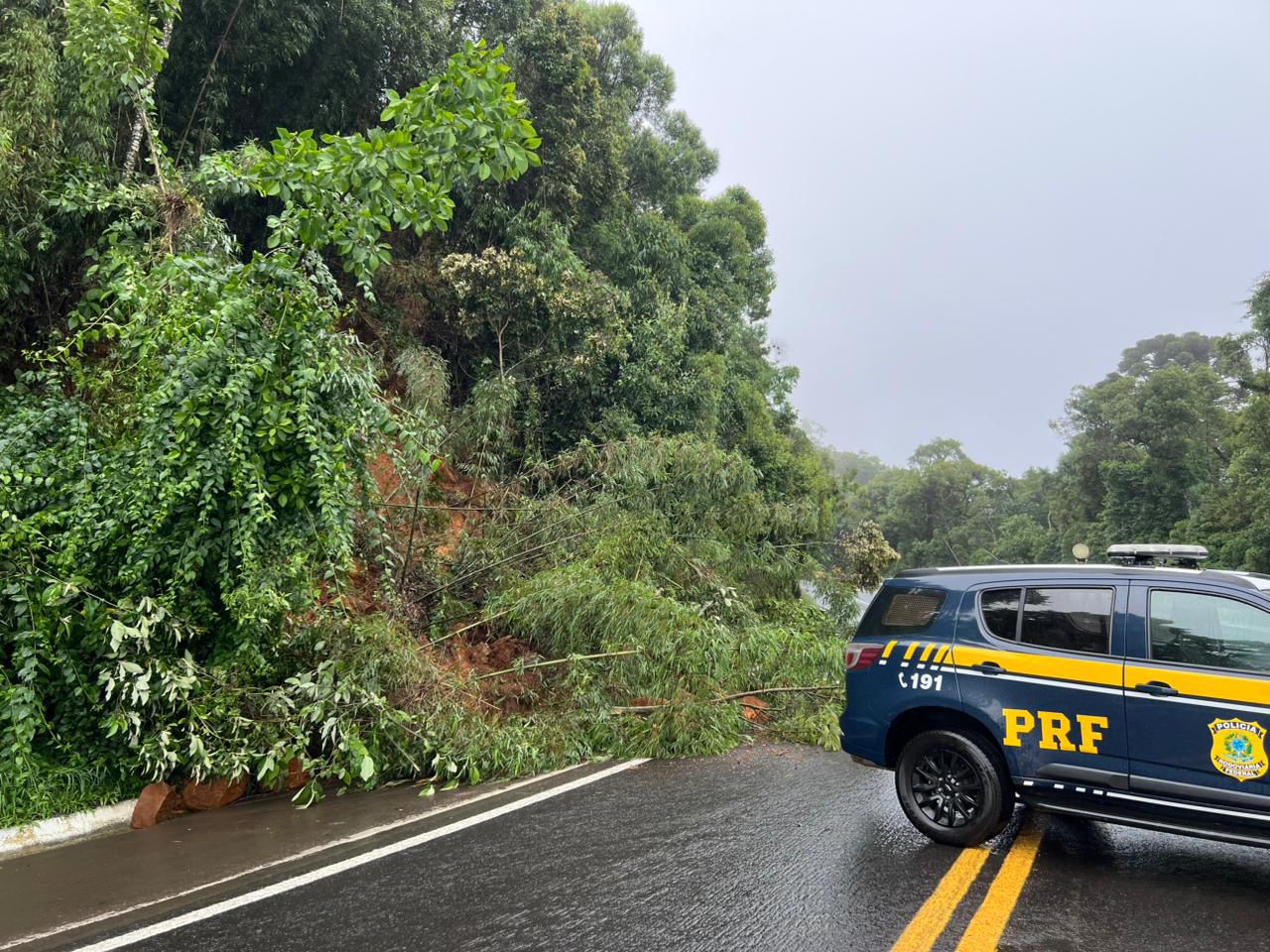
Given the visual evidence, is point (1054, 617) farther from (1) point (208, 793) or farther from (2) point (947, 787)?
(1) point (208, 793)

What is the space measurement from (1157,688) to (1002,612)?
876 millimetres

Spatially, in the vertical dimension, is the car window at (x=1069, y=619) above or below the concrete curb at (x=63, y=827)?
above

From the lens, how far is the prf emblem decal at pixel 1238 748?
12.5ft

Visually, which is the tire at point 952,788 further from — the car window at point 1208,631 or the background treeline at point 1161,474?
the background treeline at point 1161,474

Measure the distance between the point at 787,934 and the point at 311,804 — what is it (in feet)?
12.2

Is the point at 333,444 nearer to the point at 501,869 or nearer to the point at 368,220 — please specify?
the point at 368,220

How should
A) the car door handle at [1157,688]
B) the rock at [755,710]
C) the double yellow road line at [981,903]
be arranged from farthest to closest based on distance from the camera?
the rock at [755,710]
the car door handle at [1157,688]
the double yellow road line at [981,903]

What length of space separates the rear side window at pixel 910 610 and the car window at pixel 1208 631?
3.81ft

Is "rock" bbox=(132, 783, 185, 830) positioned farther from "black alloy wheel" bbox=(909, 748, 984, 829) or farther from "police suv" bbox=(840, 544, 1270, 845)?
"black alloy wheel" bbox=(909, 748, 984, 829)

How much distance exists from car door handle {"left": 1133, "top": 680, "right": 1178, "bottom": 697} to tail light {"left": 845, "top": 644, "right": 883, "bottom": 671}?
56.9 inches

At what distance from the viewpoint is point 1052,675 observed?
14.5 feet

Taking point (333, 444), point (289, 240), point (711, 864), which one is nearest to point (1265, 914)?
point (711, 864)

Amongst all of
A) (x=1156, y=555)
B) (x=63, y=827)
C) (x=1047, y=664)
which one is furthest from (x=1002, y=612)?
(x=63, y=827)

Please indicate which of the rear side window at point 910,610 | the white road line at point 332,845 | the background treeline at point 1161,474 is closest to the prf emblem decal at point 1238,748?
the rear side window at point 910,610
